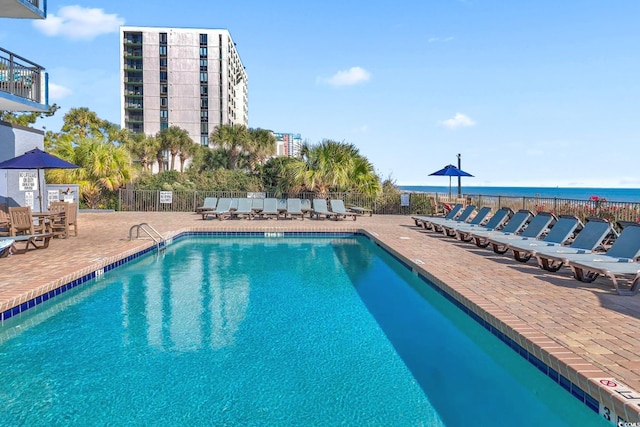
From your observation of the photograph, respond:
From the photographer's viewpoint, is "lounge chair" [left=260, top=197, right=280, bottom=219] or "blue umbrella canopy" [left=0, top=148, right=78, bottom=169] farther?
"lounge chair" [left=260, top=197, right=280, bottom=219]

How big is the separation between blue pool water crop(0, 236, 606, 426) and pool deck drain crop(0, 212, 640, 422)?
9.2 inches

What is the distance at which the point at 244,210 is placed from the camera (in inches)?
704

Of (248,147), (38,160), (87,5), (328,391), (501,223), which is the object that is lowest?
(328,391)

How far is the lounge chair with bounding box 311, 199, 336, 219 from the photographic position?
17728mm

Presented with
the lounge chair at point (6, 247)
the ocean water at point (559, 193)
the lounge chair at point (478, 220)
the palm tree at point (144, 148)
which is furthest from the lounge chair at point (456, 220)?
the ocean water at point (559, 193)

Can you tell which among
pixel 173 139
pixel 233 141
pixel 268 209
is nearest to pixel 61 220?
pixel 268 209

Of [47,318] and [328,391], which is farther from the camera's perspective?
[47,318]

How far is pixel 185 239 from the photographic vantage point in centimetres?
1377

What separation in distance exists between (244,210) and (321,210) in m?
3.04

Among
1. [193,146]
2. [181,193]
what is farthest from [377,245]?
[193,146]

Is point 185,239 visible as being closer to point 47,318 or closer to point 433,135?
point 47,318

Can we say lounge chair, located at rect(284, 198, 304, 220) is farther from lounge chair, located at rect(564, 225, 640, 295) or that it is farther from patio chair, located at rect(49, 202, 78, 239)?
lounge chair, located at rect(564, 225, 640, 295)

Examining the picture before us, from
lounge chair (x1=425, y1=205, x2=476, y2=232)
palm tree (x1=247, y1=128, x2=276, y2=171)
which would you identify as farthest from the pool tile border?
palm tree (x1=247, y1=128, x2=276, y2=171)

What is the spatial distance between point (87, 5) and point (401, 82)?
86.9 feet
